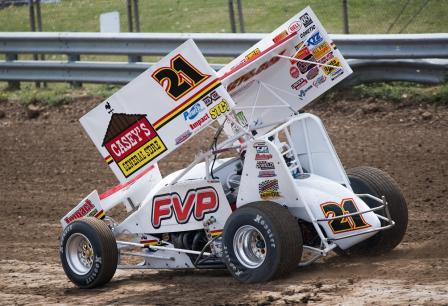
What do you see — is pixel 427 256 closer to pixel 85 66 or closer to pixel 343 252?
pixel 343 252

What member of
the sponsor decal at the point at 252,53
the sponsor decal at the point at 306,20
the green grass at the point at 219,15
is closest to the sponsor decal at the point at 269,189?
the sponsor decal at the point at 252,53

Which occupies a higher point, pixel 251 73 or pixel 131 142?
pixel 251 73

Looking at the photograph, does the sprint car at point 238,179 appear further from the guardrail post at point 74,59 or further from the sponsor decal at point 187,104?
the guardrail post at point 74,59

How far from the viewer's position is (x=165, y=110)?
27.8 feet

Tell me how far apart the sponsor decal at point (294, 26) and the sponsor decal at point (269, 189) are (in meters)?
1.44

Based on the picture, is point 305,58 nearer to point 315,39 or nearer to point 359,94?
point 315,39

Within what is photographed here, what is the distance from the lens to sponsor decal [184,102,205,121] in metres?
8.39

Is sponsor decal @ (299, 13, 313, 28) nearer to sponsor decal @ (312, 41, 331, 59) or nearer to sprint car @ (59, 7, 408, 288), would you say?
sprint car @ (59, 7, 408, 288)

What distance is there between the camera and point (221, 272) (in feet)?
30.2

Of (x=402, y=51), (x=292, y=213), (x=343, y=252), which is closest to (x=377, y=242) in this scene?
(x=343, y=252)

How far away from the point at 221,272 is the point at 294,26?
2348 mm

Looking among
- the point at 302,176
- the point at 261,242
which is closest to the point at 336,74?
the point at 302,176

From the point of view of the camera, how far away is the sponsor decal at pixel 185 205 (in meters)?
8.80

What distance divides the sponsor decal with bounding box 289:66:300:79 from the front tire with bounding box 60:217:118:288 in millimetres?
2197
